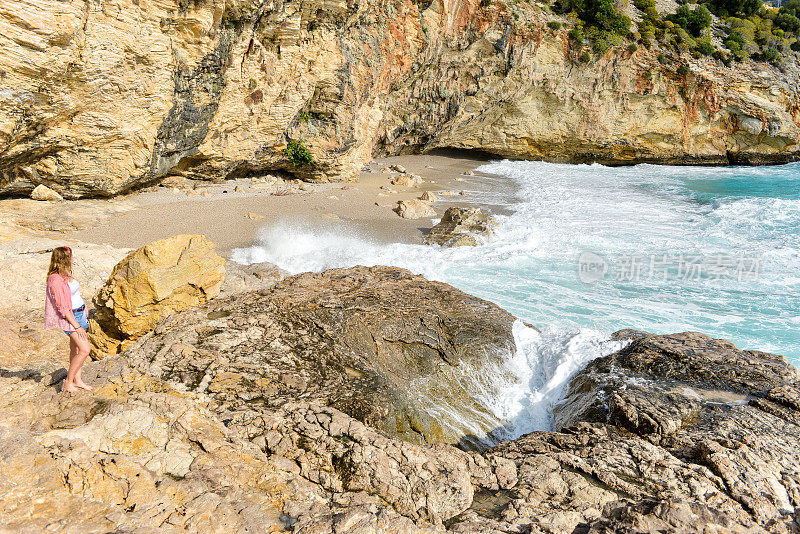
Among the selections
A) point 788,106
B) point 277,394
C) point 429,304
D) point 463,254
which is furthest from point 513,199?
point 788,106

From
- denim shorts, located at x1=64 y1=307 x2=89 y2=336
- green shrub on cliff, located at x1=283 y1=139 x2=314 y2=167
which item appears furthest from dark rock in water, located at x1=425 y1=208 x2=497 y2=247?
denim shorts, located at x1=64 y1=307 x2=89 y2=336

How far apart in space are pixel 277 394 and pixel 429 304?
307 centimetres

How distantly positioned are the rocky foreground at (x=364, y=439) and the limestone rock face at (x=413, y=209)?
7.93 meters

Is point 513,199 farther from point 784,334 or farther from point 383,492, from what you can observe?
point 383,492

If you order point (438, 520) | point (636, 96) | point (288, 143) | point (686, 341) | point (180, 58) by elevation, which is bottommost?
point (438, 520)

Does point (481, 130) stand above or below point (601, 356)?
above

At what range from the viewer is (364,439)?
421 centimetres

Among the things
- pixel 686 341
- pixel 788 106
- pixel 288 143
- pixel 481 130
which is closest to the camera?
pixel 686 341

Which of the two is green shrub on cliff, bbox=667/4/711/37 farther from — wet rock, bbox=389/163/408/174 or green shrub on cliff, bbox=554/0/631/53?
wet rock, bbox=389/163/408/174

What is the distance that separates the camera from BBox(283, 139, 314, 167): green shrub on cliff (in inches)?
628

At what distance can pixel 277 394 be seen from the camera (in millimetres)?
5035

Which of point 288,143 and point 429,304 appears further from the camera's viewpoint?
point 288,143

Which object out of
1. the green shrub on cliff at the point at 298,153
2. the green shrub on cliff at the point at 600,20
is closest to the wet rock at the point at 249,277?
the green shrub on cliff at the point at 298,153

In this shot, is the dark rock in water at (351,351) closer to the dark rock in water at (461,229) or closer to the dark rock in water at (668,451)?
the dark rock in water at (668,451)
